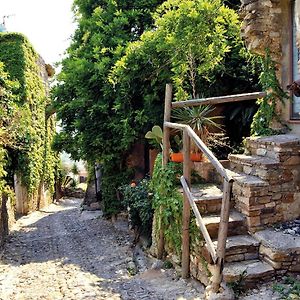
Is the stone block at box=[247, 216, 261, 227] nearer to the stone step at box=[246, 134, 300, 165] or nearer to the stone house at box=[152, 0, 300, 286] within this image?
the stone house at box=[152, 0, 300, 286]

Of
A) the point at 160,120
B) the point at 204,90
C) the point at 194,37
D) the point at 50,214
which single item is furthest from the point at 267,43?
the point at 50,214

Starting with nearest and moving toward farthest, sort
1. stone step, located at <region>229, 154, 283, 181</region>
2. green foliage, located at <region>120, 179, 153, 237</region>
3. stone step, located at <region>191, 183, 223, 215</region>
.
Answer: stone step, located at <region>229, 154, 283, 181</region>, stone step, located at <region>191, 183, 223, 215</region>, green foliage, located at <region>120, 179, 153, 237</region>

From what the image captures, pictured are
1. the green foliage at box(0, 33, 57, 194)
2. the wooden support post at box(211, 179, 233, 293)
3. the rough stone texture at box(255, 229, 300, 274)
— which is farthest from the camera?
the green foliage at box(0, 33, 57, 194)

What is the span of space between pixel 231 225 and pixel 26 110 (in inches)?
351

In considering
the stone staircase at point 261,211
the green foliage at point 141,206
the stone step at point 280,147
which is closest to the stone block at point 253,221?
the stone staircase at point 261,211

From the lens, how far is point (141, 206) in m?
6.72

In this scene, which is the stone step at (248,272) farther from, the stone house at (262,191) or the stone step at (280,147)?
the stone step at (280,147)

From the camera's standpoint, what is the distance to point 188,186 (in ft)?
16.0

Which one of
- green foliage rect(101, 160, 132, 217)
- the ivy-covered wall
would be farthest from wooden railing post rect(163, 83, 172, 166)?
the ivy-covered wall

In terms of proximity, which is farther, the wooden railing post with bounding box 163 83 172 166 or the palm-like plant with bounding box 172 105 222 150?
the palm-like plant with bounding box 172 105 222 150

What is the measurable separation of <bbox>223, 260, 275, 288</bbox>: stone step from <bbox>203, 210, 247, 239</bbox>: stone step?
50 centimetres

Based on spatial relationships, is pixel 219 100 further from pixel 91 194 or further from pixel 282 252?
pixel 91 194

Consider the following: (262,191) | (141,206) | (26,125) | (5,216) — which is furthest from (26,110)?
(262,191)

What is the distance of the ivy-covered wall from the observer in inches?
444
